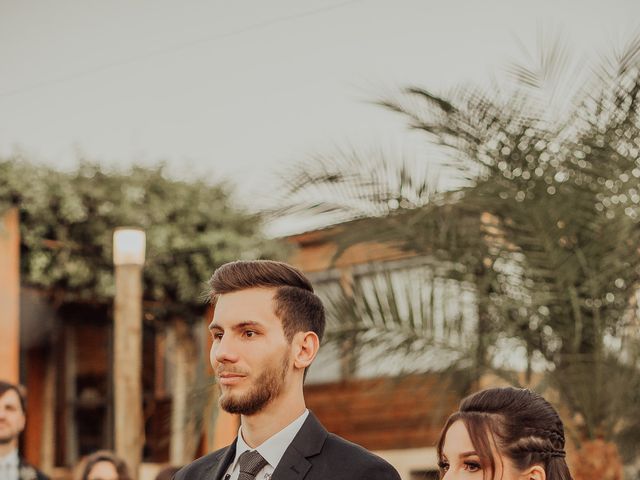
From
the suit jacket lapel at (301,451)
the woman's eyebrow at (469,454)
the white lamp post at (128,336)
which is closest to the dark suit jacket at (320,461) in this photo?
the suit jacket lapel at (301,451)

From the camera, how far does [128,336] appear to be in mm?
10023

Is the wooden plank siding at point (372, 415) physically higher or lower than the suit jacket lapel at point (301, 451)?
lower

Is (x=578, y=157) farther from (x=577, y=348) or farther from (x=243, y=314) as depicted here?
(x=243, y=314)

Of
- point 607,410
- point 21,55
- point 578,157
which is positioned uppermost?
point 21,55

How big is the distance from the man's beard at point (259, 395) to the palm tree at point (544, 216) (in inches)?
194

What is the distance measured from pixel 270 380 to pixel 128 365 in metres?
7.21

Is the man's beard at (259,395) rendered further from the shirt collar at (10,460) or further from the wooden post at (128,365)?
the wooden post at (128,365)

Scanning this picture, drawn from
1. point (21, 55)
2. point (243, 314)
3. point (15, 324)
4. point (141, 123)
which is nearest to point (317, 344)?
point (243, 314)

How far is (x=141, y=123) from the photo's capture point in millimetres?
13445

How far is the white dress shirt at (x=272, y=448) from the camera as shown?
9.61 feet

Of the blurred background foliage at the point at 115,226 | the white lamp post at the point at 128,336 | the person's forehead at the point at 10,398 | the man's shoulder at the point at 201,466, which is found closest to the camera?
the man's shoulder at the point at 201,466

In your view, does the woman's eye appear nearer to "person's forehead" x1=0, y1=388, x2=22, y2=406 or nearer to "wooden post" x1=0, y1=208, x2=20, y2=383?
"person's forehead" x1=0, y1=388, x2=22, y2=406

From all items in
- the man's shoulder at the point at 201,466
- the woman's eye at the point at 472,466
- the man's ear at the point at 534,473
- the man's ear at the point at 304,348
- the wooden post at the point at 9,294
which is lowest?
the man's ear at the point at 534,473

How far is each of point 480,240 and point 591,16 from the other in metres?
1.60
